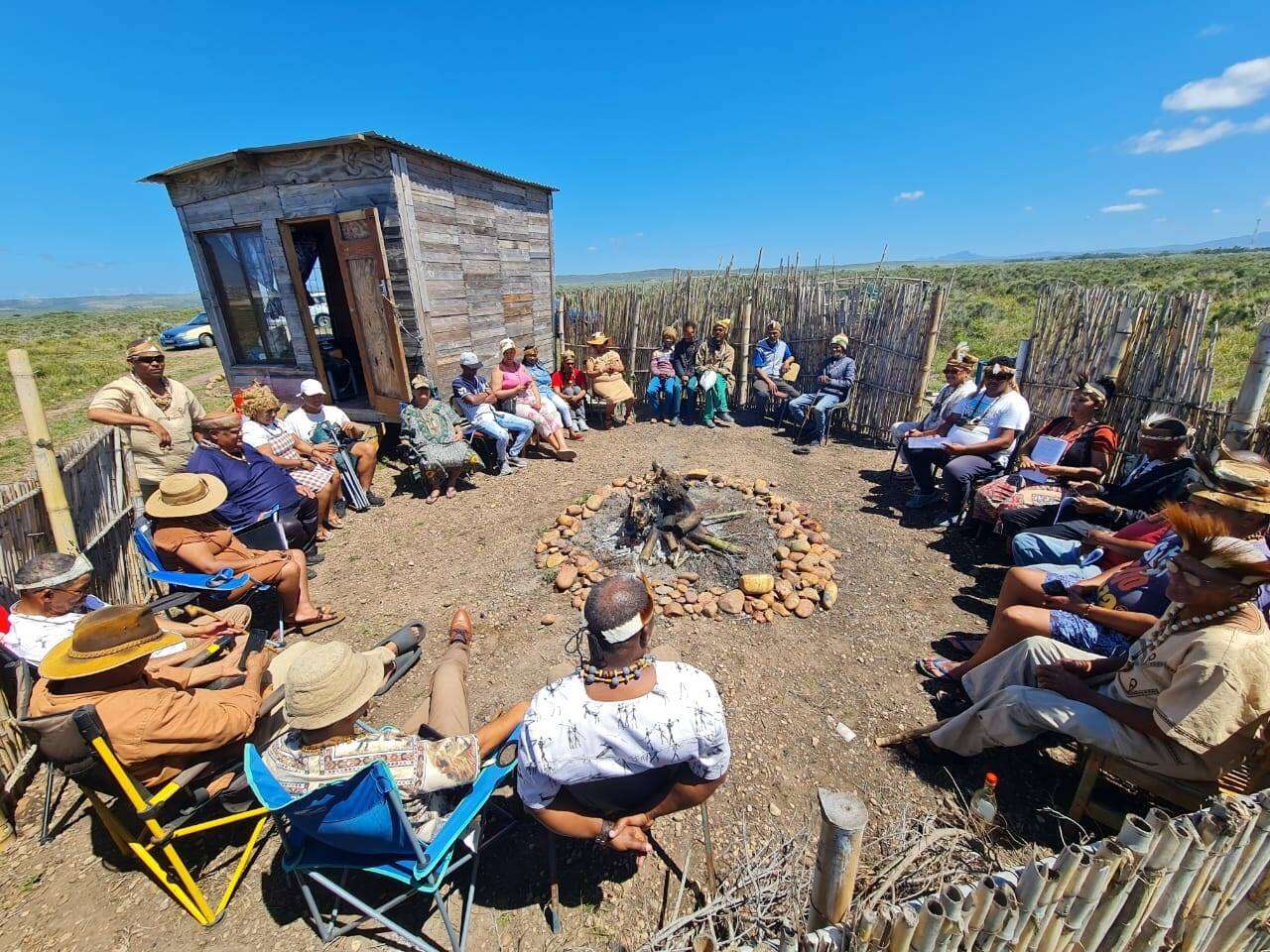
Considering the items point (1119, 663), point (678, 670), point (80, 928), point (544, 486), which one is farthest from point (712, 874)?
point (544, 486)

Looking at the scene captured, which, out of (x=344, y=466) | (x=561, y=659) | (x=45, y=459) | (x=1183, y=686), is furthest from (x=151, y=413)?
(x=1183, y=686)

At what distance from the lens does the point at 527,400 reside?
730 cm

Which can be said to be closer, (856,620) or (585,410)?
(856,620)

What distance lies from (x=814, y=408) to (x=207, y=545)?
6822 mm

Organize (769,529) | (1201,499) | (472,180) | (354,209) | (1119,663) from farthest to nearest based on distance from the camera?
(472,180) → (354,209) → (769,529) → (1119,663) → (1201,499)

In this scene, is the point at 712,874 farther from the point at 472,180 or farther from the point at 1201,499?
the point at 472,180

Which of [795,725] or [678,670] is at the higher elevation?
[678,670]

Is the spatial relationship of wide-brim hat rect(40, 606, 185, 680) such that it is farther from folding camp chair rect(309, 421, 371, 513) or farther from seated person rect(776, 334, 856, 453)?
seated person rect(776, 334, 856, 453)

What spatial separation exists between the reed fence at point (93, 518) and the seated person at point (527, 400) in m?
3.74

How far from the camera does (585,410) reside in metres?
8.77

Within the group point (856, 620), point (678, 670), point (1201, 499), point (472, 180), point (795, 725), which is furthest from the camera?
point (472, 180)

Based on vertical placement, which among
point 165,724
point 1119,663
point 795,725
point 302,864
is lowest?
point 795,725

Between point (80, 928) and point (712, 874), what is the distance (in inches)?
101

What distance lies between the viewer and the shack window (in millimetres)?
7234
